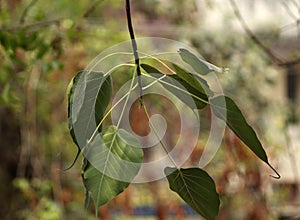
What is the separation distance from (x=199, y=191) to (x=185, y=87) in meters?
0.09

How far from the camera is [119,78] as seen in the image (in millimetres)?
2549

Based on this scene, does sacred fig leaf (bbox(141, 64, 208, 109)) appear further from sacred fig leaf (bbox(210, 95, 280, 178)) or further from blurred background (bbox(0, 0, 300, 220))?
blurred background (bbox(0, 0, 300, 220))

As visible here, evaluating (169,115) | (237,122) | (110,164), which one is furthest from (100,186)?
(169,115)

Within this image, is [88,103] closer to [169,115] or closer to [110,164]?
[110,164]

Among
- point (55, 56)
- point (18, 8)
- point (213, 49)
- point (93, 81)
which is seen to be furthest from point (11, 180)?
point (93, 81)

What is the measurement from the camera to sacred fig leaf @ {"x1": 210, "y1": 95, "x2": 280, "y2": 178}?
1.83ft

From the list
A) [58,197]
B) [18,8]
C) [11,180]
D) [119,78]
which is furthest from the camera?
[11,180]

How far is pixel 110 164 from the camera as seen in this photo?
55 cm

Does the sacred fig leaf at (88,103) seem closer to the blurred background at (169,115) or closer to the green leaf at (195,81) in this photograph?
the green leaf at (195,81)

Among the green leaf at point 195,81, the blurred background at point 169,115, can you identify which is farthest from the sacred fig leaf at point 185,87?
the blurred background at point 169,115

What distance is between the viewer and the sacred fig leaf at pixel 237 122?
1.83ft

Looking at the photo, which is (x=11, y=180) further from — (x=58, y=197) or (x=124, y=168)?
(x=124, y=168)

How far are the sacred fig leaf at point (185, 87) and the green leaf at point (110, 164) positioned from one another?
A: 0.18 ft

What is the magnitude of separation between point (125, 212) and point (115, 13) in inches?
45.1
